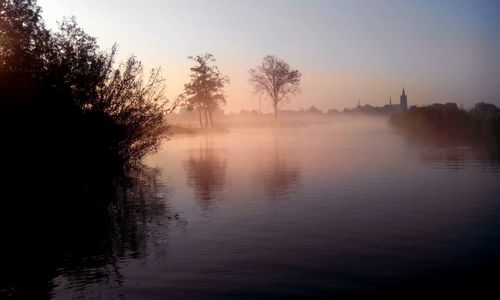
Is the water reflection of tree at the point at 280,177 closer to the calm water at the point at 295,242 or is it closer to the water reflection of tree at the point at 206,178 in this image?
the calm water at the point at 295,242

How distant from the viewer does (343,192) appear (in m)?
23.3

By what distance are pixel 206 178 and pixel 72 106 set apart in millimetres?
9540

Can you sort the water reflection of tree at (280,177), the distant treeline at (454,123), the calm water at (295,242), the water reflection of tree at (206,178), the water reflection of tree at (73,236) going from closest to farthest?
the calm water at (295,242) < the water reflection of tree at (73,236) < the water reflection of tree at (206,178) < the water reflection of tree at (280,177) < the distant treeline at (454,123)

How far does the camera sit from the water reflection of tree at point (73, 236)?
11.3 m

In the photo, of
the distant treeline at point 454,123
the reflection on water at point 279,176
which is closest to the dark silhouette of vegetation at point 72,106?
the reflection on water at point 279,176

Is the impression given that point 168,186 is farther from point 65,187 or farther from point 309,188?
point 309,188

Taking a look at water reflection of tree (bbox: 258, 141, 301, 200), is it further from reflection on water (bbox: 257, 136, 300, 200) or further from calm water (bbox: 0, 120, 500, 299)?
calm water (bbox: 0, 120, 500, 299)

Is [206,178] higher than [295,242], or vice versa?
[206,178]

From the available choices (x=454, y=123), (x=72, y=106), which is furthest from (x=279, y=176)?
(x=454, y=123)

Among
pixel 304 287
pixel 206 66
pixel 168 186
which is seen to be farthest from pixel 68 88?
pixel 206 66

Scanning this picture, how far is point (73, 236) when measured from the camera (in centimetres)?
1580

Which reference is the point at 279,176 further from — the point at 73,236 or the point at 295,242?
the point at 73,236

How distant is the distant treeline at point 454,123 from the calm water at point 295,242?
35272 millimetres

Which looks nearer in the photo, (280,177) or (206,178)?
(280,177)
